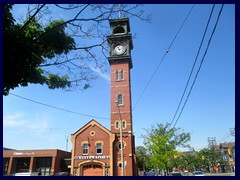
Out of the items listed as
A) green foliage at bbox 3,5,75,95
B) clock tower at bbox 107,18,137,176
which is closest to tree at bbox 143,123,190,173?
clock tower at bbox 107,18,137,176

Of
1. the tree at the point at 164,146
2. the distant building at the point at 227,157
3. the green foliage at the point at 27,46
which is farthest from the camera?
the distant building at the point at 227,157

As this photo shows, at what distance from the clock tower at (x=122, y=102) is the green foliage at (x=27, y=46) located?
18.8 meters

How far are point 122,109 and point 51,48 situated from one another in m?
21.9

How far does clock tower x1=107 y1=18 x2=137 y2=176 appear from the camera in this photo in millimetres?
24969

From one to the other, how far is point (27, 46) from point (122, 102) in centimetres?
2337

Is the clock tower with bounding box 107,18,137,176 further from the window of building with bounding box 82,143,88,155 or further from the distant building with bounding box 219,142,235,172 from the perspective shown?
the distant building with bounding box 219,142,235,172

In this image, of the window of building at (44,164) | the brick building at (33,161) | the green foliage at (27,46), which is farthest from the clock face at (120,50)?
the green foliage at (27,46)

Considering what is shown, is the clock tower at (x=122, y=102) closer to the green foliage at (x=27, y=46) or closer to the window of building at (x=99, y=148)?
the window of building at (x=99, y=148)

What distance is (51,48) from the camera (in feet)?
19.6

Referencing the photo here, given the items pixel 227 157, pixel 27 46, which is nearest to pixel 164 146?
pixel 27 46

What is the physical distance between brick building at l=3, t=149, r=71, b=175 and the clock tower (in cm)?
786

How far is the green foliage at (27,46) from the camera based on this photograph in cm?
444

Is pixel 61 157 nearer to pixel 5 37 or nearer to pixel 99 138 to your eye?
pixel 99 138
